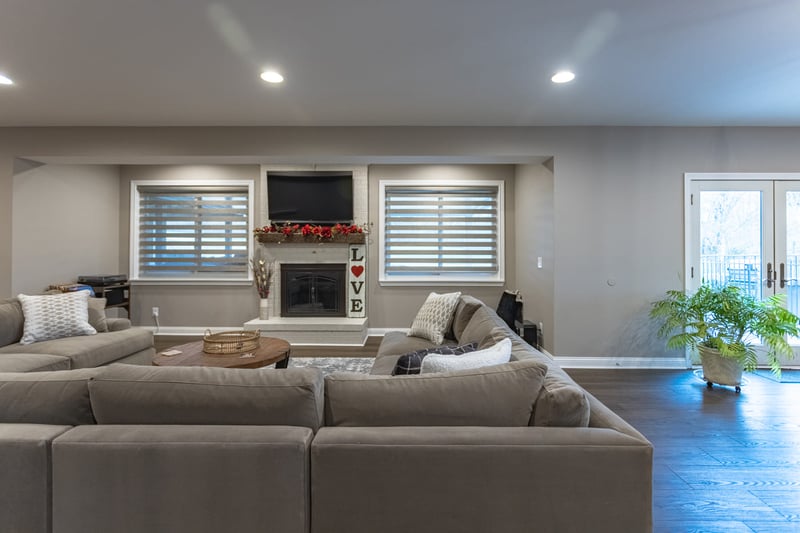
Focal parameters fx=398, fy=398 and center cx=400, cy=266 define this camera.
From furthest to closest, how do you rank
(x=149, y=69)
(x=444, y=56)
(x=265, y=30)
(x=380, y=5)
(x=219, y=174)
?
(x=219, y=174), (x=149, y=69), (x=444, y=56), (x=265, y=30), (x=380, y=5)

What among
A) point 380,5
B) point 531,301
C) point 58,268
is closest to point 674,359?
point 531,301

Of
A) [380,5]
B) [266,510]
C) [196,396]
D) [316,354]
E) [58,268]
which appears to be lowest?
[316,354]

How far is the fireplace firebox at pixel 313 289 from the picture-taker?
585cm

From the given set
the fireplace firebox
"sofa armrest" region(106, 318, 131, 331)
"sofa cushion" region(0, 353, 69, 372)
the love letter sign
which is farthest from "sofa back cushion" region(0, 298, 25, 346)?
the love letter sign

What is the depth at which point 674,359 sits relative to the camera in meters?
4.38

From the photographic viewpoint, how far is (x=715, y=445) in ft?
8.63

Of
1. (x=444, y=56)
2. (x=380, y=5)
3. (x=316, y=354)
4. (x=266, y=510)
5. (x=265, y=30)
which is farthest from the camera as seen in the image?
(x=316, y=354)

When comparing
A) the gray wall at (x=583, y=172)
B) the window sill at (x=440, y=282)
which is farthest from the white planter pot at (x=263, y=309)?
the gray wall at (x=583, y=172)

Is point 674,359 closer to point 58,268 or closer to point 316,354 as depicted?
point 316,354

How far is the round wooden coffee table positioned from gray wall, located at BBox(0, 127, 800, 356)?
7.25 ft

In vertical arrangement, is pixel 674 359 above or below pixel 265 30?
below

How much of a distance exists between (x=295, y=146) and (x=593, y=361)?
4.04 metres

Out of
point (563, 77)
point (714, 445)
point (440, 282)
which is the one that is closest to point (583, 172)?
point (563, 77)

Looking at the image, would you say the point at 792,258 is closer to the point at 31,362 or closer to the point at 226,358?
the point at 226,358
